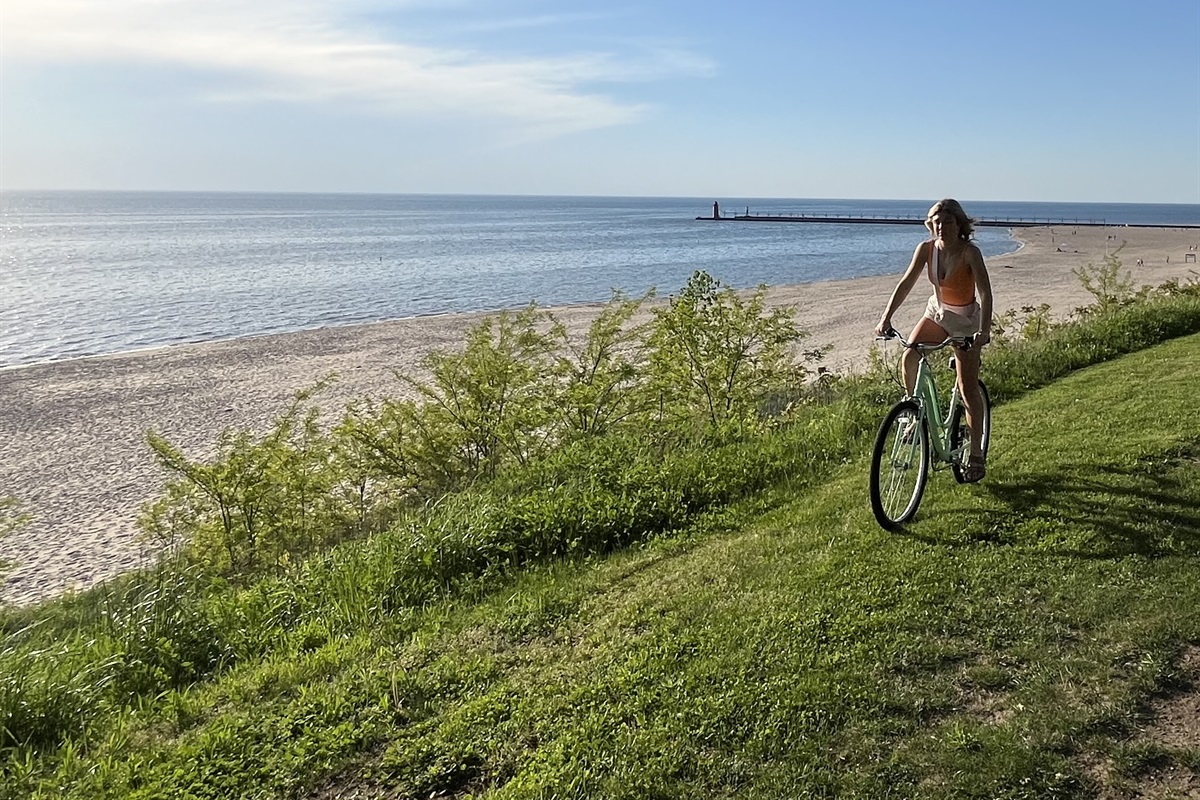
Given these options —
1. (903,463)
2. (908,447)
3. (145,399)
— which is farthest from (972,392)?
(145,399)

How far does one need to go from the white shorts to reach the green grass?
122cm

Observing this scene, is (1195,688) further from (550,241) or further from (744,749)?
(550,241)

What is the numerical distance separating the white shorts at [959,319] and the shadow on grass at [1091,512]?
122 cm

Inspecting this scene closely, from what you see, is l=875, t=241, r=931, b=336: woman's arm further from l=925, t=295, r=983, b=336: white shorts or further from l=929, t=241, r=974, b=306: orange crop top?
l=925, t=295, r=983, b=336: white shorts

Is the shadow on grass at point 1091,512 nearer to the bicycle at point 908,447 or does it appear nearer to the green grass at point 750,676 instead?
the green grass at point 750,676

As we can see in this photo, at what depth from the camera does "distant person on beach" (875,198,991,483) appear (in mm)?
5891

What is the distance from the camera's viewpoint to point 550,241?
99438mm

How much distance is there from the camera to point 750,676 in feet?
13.5

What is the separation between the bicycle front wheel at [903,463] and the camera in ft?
19.3

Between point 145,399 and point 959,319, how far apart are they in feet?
76.7

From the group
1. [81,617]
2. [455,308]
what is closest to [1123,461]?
[81,617]

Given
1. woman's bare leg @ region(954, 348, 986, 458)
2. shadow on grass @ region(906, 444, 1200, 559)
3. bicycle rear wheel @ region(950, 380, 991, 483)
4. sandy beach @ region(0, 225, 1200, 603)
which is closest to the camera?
shadow on grass @ region(906, 444, 1200, 559)

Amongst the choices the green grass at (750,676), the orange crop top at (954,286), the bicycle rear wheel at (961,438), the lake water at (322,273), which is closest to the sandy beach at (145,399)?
the lake water at (322,273)

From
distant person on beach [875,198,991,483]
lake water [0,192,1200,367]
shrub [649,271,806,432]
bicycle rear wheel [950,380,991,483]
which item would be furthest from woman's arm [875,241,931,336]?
lake water [0,192,1200,367]
